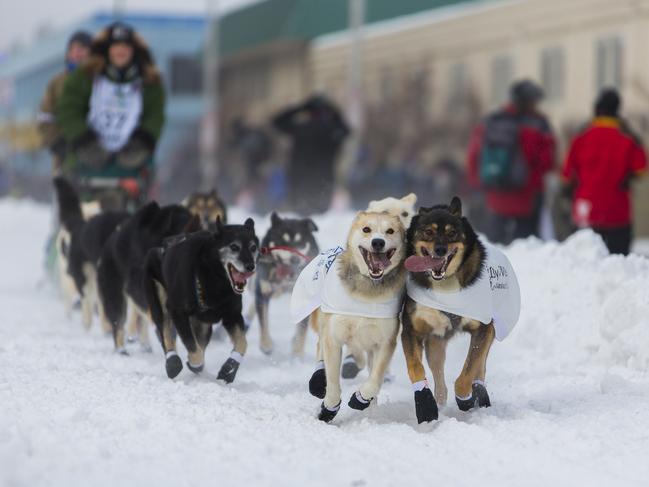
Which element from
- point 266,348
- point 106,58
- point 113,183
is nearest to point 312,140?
point 113,183

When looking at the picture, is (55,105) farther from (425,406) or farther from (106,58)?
(425,406)

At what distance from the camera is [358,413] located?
5.41 metres

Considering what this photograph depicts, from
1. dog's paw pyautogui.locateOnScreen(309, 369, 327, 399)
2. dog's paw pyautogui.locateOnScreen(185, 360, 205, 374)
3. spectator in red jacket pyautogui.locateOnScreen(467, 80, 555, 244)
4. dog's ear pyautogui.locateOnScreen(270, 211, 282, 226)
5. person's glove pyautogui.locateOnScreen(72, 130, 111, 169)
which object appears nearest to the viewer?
dog's paw pyautogui.locateOnScreen(309, 369, 327, 399)

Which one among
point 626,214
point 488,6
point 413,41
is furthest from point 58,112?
point 413,41

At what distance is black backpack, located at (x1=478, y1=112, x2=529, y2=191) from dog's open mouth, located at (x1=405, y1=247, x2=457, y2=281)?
5259 mm

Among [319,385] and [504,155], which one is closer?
[319,385]

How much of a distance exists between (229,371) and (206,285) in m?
0.44

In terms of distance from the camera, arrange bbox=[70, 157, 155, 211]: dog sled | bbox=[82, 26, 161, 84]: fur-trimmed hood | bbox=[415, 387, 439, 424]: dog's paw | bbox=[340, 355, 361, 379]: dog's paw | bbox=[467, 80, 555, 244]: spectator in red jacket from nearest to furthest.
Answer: bbox=[415, 387, 439, 424]: dog's paw < bbox=[340, 355, 361, 379]: dog's paw < bbox=[82, 26, 161, 84]: fur-trimmed hood < bbox=[70, 157, 155, 211]: dog sled < bbox=[467, 80, 555, 244]: spectator in red jacket

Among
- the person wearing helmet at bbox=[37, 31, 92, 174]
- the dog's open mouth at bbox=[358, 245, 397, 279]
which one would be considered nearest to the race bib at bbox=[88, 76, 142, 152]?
the person wearing helmet at bbox=[37, 31, 92, 174]

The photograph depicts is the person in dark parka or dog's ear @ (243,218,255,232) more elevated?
the person in dark parka

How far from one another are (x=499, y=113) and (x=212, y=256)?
16.2 feet

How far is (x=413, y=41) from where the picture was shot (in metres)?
32.0

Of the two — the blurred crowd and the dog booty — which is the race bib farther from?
the dog booty

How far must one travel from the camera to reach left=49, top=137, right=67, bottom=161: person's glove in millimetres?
10117
